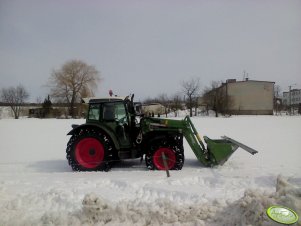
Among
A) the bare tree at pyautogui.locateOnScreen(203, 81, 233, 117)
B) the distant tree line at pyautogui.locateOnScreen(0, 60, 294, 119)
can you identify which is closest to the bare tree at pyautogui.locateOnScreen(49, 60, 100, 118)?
the distant tree line at pyautogui.locateOnScreen(0, 60, 294, 119)

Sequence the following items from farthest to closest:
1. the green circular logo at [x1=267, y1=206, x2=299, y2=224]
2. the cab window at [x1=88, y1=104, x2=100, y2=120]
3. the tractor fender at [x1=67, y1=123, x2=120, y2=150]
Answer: the cab window at [x1=88, y1=104, x2=100, y2=120], the tractor fender at [x1=67, y1=123, x2=120, y2=150], the green circular logo at [x1=267, y1=206, x2=299, y2=224]

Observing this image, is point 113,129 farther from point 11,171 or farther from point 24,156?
point 24,156

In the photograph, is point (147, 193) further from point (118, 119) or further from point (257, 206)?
point (118, 119)

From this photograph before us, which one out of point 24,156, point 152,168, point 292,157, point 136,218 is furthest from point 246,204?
point 24,156

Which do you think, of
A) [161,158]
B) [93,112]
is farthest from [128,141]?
[93,112]

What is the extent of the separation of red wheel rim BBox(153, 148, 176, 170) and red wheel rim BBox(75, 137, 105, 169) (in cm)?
133

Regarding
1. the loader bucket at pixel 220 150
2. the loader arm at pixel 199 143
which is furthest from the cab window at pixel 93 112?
the loader bucket at pixel 220 150

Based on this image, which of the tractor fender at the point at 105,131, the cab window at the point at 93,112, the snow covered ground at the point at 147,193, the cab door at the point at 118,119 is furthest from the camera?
the cab window at the point at 93,112

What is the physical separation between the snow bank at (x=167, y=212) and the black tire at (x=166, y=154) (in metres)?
2.66

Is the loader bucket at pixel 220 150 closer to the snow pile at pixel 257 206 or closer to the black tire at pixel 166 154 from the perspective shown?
the black tire at pixel 166 154

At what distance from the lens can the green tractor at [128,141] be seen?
692cm

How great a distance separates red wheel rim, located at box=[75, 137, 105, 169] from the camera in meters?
7.15

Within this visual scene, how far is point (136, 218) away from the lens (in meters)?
3.86

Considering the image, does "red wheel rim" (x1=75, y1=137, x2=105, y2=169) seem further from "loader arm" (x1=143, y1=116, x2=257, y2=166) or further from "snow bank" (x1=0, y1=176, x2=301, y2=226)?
"snow bank" (x1=0, y1=176, x2=301, y2=226)
